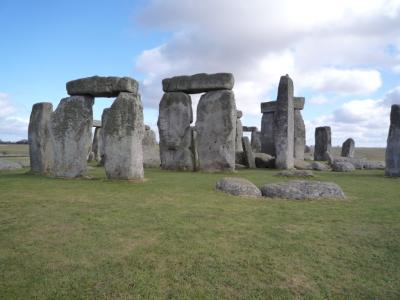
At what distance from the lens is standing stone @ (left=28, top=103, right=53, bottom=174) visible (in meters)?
13.7

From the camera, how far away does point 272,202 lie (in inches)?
323

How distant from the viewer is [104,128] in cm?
1152

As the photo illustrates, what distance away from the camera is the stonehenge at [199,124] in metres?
15.4

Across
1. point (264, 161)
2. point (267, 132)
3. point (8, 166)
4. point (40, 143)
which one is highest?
point (267, 132)

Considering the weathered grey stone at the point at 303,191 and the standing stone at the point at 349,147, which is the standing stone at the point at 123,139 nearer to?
the weathered grey stone at the point at 303,191

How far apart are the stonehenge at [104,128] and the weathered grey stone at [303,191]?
A: 14.5 ft

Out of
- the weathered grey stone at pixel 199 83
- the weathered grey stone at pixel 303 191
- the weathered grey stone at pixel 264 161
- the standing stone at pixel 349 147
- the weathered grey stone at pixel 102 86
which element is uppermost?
the weathered grey stone at pixel 199 83

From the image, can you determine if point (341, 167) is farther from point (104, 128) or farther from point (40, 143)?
point (40, 143)

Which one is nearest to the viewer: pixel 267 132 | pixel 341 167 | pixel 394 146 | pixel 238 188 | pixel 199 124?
pixel 238 188

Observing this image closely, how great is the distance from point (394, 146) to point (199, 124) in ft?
25.1

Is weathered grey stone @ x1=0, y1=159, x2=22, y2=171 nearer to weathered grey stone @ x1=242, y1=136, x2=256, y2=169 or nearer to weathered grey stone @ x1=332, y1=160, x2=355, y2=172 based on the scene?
weathered grey stone @ x1=242, y1=136, x2=256, y2=169

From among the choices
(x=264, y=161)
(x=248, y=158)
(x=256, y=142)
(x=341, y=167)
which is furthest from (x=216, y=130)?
(x=256, y=142)

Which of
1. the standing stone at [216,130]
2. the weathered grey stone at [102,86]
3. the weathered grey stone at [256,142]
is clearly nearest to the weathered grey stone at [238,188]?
the weathered grey stone at [102,86]

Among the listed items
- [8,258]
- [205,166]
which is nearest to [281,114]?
[205,166]
